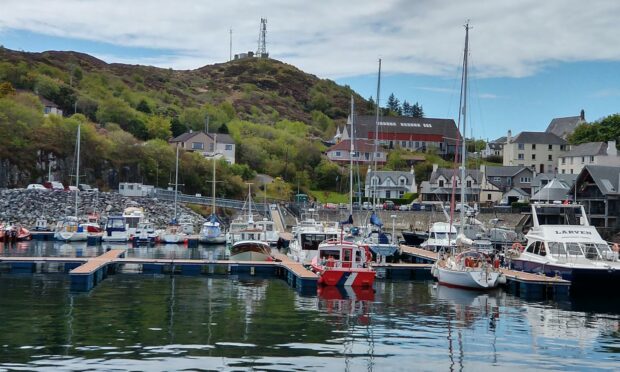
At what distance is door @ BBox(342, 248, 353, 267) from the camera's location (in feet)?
137

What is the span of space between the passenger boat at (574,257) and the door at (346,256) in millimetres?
11487

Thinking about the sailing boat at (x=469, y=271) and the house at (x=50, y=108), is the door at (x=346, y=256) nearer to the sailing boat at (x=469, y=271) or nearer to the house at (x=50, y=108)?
the sailing boat at (x=469, y=271)

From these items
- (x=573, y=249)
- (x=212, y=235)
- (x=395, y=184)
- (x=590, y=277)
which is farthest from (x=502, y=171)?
(x=590, y=277)

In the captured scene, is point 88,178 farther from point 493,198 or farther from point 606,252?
point 606,252

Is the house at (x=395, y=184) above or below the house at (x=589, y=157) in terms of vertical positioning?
below

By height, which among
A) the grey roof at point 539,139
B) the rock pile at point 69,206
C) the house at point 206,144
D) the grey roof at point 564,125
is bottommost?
the rock pile at point 69,206

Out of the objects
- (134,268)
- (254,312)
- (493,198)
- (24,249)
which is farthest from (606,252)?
(493,198)

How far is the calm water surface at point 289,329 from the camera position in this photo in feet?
77.8

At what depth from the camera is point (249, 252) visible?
178 feet

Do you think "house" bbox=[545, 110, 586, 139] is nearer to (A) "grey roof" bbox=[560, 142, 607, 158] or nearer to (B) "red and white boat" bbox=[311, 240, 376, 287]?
(A) "grey roof" bbox=[560, 142, 607, 158]

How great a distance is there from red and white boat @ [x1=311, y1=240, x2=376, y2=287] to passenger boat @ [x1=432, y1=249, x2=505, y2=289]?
4.60 metres

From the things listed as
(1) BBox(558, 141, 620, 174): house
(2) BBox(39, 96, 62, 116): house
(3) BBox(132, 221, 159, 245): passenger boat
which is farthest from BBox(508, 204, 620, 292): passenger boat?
(2) BBox(39, 96, 62, 116): house

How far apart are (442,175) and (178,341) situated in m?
97.2

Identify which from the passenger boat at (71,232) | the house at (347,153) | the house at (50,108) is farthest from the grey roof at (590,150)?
the house at (50,108)
